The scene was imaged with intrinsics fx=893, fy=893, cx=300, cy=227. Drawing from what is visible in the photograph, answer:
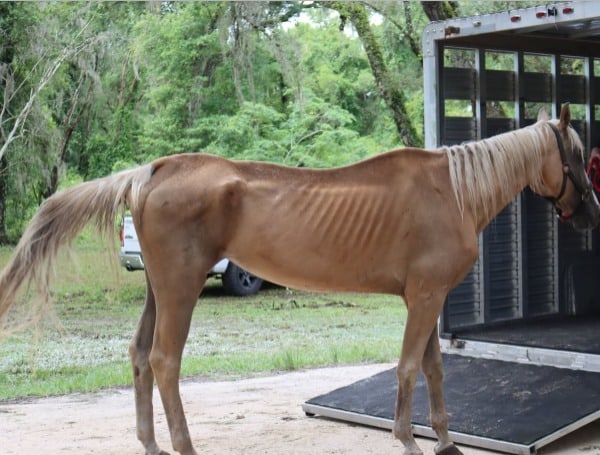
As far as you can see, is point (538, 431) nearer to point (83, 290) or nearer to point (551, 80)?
point (551, 80)

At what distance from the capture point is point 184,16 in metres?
16.2

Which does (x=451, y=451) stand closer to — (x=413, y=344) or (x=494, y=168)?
(x=413, y=344)

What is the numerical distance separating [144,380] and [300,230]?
3.79 ft

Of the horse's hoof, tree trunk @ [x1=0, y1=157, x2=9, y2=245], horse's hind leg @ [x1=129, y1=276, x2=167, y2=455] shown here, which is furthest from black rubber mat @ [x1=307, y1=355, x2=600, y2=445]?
Result: tree trunk @ [x1=0, y1=157, x2=9, y2=245]

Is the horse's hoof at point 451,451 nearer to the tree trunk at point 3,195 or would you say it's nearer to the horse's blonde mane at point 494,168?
the horse's blonde mane at point 494,168

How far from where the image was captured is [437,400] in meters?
4.89

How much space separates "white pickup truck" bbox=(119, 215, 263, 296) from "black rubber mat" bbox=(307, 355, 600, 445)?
701 cm

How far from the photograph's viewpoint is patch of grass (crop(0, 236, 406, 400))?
7.92 meters

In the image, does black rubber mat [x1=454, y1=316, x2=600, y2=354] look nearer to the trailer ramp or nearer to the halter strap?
the trailer ramp

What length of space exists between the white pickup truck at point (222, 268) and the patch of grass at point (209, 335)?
0.19 m

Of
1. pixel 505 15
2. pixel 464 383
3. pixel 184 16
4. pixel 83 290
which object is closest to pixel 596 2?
pixel 505 15

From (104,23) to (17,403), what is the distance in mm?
11994

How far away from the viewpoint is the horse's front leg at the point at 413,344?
4652 mm

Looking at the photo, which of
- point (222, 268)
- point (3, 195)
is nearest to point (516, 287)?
point (222, 268)
